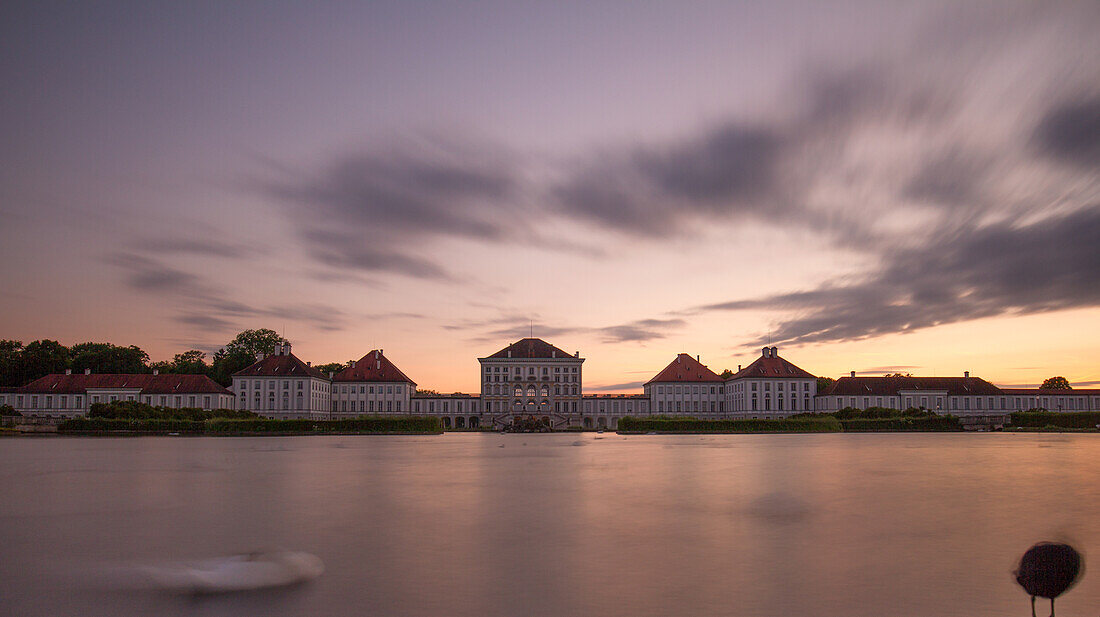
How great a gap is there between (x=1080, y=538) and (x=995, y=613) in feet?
20.2

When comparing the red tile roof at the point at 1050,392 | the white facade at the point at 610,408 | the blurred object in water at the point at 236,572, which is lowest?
the white facade at the point at 610,408

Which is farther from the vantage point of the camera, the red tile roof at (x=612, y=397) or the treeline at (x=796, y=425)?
the red tile roof at (x=612, y=397)

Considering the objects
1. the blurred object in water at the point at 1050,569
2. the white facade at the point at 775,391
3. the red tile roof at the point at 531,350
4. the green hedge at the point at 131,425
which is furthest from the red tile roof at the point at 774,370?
Answer: the blurred object in water at the point at 1050,569

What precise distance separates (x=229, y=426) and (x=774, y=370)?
3498 inches

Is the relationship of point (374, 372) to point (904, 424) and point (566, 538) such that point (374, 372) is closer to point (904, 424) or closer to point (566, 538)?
point (904, 424)

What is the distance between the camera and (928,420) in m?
Answer: 75.8

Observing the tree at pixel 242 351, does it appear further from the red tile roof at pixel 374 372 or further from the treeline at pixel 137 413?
the treeline at pixel 137 413

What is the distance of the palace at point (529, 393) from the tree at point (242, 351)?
13.9 ft

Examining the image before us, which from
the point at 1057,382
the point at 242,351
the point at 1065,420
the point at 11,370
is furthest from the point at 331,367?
the point at 1057,382

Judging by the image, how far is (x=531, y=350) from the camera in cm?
13450

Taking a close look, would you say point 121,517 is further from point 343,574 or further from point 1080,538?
point 1080,538

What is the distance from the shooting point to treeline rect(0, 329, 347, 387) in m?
118

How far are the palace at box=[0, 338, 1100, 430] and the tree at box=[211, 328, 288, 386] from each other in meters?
4.25

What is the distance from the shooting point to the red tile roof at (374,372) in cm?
12706
